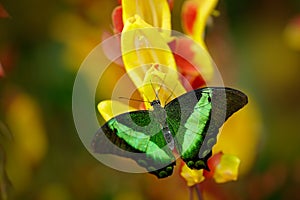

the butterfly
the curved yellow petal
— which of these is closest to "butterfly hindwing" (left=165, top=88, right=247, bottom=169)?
the butterfly

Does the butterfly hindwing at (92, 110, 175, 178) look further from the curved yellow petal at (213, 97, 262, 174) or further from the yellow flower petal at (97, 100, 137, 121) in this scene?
the curved yellow petal at (213, 97, 262, 174)

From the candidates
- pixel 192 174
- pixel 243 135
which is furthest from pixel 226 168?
pixel 243 135

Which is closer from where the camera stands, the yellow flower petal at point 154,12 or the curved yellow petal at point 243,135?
the yellow flower petal at point 154,12

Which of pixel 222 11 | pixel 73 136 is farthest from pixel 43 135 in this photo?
pixel 222 11

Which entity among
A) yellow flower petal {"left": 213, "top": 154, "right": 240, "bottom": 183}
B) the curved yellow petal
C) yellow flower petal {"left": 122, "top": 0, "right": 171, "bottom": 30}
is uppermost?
yellow flower petal {"left": 122, "top": 0, "right": 171, "bottom": 30}

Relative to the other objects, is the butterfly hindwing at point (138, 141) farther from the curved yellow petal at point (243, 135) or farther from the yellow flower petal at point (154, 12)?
the curved yellow petal at point (243, 135)

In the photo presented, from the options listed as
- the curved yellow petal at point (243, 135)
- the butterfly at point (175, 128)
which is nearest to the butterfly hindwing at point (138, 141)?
the butterfly at point (175, 128)

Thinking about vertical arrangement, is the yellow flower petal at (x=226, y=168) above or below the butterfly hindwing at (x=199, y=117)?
below

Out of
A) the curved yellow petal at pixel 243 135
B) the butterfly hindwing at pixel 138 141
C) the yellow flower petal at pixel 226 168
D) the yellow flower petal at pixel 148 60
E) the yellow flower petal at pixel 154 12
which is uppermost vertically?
the yellow flower petal at pixel 154 12
